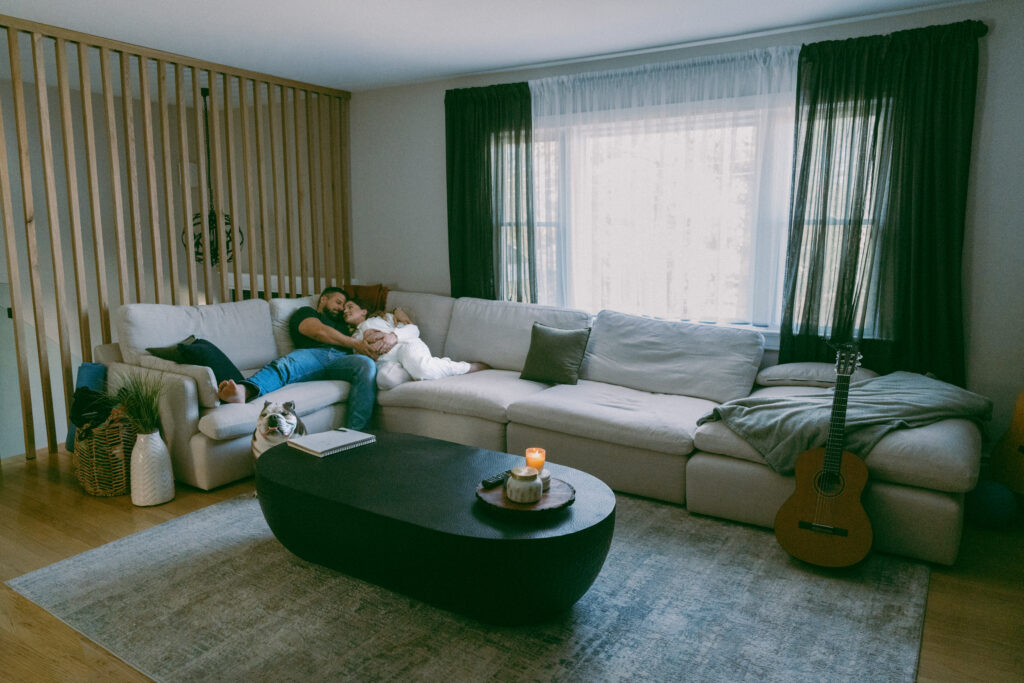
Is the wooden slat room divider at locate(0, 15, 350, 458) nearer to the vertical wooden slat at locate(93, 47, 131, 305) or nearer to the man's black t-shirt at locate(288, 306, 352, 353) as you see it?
the vertical wooden slat at locate(93, 47, 131, 305)

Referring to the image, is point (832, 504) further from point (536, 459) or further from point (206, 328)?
point (206, 328)

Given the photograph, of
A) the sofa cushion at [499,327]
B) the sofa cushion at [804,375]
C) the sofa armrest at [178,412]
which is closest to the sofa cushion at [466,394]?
the sofa cushion at [499,327]

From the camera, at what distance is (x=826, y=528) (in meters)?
2.64

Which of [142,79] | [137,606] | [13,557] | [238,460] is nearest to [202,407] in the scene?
[238,460]

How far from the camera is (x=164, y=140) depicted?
420cm

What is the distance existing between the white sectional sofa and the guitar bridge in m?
0.20

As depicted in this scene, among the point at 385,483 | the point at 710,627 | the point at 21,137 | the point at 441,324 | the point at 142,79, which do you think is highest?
the point at 142,79

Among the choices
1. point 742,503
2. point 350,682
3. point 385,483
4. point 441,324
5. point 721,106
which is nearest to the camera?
point 350,682

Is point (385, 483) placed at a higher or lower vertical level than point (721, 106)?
lower

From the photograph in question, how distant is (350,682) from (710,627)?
3.84 feet

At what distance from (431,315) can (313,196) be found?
1.42 m

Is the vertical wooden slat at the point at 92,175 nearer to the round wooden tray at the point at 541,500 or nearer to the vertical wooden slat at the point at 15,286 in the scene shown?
the vertical wooden slat at the point at 15,286

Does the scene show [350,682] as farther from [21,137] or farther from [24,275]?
[24,275]

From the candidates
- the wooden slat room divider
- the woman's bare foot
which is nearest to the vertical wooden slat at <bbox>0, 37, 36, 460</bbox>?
the wooden slat room divider
